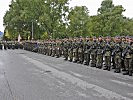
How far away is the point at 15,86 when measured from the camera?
11227 mm

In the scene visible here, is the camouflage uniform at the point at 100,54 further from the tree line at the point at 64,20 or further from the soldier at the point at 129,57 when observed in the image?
the tree line at the point at 64,20

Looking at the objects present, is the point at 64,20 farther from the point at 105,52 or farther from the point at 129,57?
the point at 129,57

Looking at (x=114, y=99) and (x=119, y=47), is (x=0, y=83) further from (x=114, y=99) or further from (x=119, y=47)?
(x=119, y=47)

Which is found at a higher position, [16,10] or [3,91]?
[16,10]

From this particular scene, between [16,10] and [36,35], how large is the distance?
9.67m

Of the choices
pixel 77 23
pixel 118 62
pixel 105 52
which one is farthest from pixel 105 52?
pixel 77 23

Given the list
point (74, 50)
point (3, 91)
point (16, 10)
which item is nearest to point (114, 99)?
point (3, 91)

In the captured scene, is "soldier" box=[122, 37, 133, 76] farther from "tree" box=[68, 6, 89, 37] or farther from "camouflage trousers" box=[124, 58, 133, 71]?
"tree" box=[68, 6, 89, 37]

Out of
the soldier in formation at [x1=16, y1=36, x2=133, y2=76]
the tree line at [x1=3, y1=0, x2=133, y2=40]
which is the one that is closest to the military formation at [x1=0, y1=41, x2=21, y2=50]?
the tree line at [x1=3, y1=0, x2=133, y2=40]

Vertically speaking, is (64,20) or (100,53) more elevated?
(64,20)

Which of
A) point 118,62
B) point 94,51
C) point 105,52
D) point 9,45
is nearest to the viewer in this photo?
point 118,62

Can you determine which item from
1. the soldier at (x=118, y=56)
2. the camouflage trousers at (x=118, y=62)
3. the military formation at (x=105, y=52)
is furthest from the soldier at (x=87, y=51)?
the camouflage trousers at (x=118, y=62)

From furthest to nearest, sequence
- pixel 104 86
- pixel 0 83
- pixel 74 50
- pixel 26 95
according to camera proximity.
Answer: pixel 74 50
pixel 0 83
pixel 104 86
pixel 26 95

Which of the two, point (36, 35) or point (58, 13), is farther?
point (36, 35)
